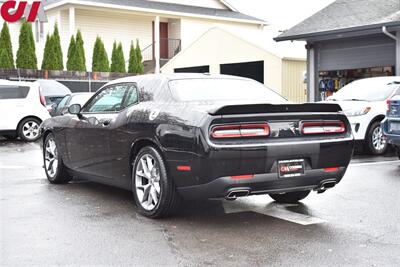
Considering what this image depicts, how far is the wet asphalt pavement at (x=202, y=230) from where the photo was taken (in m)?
4.64

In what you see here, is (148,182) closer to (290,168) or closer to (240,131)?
(240,131)

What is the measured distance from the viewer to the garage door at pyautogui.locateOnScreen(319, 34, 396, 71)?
17453mm

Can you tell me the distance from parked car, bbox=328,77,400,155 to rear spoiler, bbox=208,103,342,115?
578 cm

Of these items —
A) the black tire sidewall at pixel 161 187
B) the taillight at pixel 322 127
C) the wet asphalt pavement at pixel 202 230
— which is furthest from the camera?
the taillight at pixel 322 127

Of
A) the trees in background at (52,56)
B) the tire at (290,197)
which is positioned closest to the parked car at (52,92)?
the trees in background at (52,56)

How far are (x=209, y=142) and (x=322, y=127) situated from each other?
1.33 metres

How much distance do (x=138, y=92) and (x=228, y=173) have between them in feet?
5.77

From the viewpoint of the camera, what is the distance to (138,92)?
6.64 metres

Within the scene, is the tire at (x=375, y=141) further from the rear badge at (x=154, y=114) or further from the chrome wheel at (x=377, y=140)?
the rear badge at (x=154, y=114)

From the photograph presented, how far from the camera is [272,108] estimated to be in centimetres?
566

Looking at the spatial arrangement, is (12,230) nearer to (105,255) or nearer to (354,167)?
(105,255)

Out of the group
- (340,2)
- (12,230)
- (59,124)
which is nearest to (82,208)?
(12,230)

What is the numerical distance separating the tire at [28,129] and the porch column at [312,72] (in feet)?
29.4

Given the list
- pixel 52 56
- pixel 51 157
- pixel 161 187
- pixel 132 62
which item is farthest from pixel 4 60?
pixel 161 187
